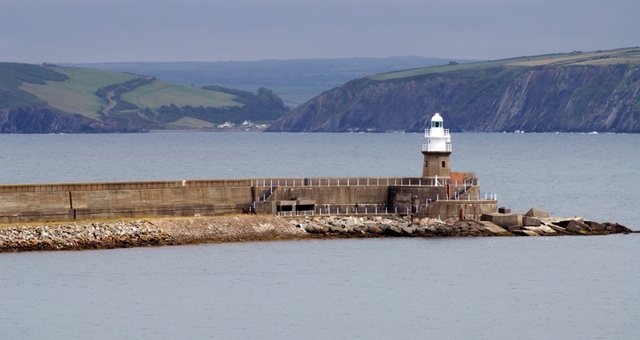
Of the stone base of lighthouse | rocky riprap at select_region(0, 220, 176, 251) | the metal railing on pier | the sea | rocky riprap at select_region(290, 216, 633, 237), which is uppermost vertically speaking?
the stone base of lighthouse

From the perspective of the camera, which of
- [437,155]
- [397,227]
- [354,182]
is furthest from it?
[437,155]

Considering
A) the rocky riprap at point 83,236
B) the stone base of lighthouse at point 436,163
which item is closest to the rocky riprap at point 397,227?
the stone base of lighthouse at point 436,163

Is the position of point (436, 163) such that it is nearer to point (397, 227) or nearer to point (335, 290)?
point (397, 227)

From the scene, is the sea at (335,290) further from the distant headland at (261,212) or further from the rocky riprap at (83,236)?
the distant headland at (261,212)

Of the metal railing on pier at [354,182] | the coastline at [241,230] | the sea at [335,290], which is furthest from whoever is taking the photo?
the metal railing on pier at [354,182]

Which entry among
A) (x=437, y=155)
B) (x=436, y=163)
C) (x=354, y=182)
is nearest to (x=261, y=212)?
(x=354, y=182)

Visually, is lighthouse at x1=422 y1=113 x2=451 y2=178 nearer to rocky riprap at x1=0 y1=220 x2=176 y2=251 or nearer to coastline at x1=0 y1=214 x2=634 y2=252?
coastline at x1=0 y1=214 x2=634 y2=252

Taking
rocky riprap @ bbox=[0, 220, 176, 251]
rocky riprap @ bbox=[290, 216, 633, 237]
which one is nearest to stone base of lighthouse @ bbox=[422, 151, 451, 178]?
rocky riprap @ bbox=[290, 216, 633, 237]

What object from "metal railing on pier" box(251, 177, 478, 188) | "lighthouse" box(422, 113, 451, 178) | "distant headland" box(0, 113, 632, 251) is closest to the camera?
"distant headland" box(0, 113, 632, 251)

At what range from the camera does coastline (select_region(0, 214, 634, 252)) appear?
194 ft

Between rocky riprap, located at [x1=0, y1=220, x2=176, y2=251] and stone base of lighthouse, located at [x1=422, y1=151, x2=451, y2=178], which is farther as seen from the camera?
stone base of lighthouse, located at [x1=422, y1=151, x2=451, y2=178]

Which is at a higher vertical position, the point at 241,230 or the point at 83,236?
the point at 83,236

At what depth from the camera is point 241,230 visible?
62.6 meters

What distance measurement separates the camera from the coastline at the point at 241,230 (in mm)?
59062
